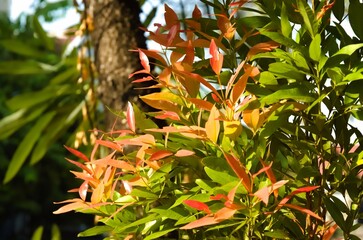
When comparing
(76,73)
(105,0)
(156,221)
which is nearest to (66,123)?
(76,73)

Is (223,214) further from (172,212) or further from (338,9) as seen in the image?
(338,9)

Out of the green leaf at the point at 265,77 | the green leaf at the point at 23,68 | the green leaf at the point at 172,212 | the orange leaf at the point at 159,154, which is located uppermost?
the green leaf at the point at 265,77

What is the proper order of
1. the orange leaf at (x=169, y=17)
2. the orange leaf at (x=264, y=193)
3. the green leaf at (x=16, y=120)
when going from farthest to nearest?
the green leaf at (x=16, y=120) → the orange leaf at (x=169, y=17) → the orange leaf at (x=264, y=193)

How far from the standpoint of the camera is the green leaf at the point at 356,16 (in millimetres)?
812

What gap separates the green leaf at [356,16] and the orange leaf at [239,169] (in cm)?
25

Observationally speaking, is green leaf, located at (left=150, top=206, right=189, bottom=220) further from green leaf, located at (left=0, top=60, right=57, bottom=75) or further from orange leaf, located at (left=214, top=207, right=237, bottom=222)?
A: green leaf, located at (left=0, top=60, right=57, bottom=75)

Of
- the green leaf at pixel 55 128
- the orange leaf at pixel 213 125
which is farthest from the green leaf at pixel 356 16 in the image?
the green leaf at pixel 55 128

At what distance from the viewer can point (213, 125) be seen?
0.72 metres

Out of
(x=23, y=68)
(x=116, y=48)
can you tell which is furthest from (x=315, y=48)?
(x=23, y=68)

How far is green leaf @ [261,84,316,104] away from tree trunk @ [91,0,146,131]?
0.70 meters

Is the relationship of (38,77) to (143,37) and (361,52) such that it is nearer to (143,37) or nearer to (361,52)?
(143,37)

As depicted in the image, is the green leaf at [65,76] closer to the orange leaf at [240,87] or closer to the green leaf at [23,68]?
the green leaf at [23,68]

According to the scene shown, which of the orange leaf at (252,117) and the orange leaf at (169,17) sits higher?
the orange leaf at (169,17)

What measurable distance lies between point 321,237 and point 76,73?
1643 mm
